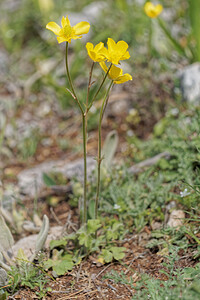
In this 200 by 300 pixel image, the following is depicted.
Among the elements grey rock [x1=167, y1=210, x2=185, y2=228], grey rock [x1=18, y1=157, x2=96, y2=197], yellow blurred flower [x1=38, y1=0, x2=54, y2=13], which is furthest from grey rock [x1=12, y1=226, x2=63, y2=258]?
yellow blurred flower [x1=38, y1=0, x2=54, y2=13]

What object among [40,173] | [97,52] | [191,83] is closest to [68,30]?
[97,52]

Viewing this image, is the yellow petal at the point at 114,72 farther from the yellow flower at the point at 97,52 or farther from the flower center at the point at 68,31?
the flower center at the point at 68,31

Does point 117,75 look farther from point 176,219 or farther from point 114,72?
point 176,219

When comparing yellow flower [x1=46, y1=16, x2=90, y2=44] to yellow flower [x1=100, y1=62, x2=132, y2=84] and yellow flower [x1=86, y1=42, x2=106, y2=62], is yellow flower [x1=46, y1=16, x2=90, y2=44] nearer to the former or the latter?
yellow flower [x1=86, y1=42, x2=106, y2=62]

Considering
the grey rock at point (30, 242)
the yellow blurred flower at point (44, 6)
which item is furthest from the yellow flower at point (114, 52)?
the yellow blurred flower at point (44, 6)

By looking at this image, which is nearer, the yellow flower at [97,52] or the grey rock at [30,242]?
the yellow flower at [97,52]

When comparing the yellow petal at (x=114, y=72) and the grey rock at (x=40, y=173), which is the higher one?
the yellow petal at (x=114, y=72)

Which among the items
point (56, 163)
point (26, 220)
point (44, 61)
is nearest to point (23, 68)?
point (44, 61)
